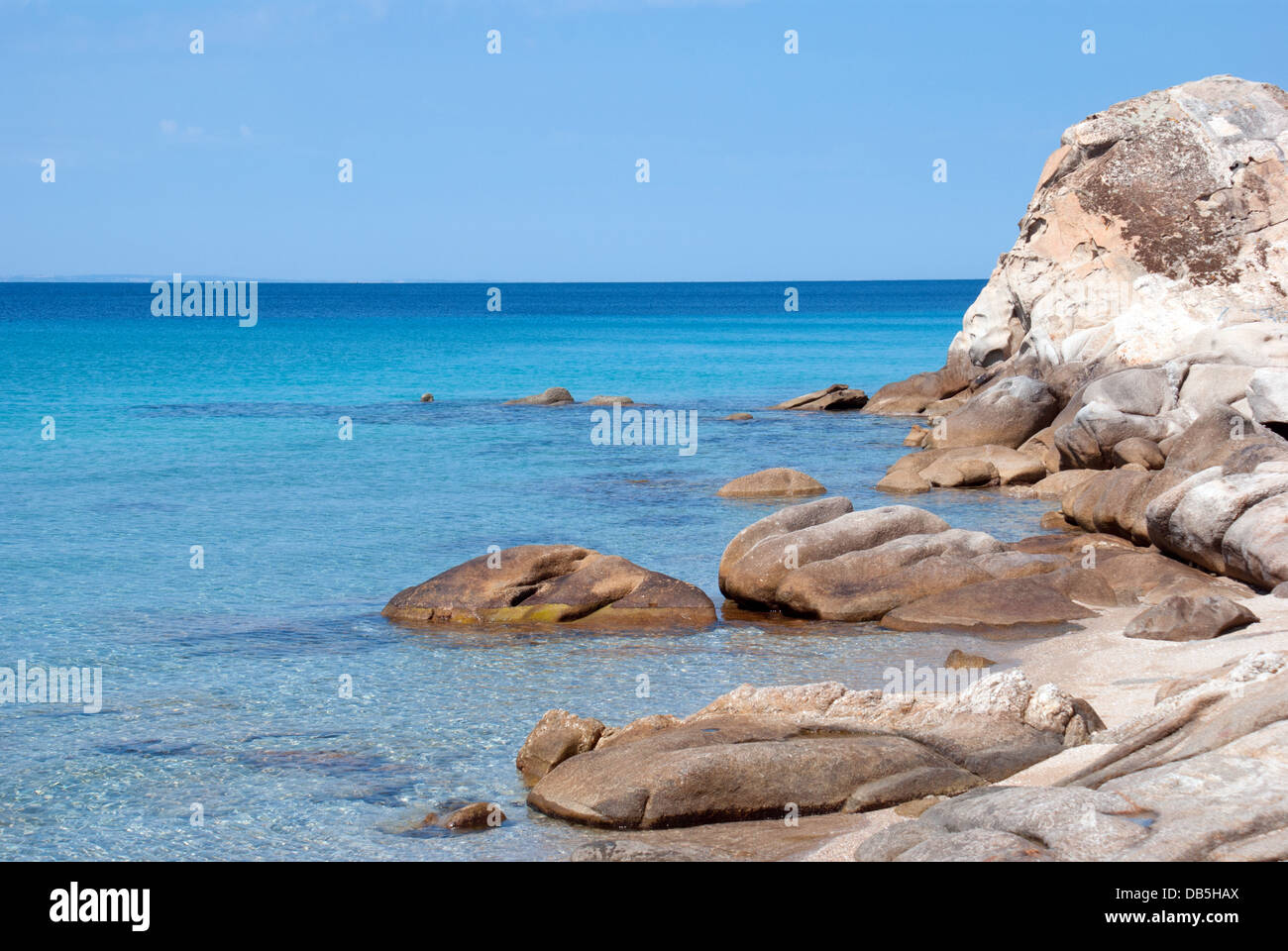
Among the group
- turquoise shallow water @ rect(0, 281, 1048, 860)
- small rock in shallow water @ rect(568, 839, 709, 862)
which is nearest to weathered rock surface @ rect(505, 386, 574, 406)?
turquoise shallow water @ rect(0, 281, 1048, 860)

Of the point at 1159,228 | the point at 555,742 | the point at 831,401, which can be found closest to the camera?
the point at 555,742

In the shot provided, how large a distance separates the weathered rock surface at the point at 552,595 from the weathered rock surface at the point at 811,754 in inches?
187

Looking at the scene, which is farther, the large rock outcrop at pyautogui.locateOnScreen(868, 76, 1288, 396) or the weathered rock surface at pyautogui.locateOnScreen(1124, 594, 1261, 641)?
the large rock outcrop at pyautogui.locateOnScreen(868, 76, 1288, 396)

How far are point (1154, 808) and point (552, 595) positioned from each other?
9884 mm

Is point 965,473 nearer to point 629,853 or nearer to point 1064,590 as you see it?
point 1064,590

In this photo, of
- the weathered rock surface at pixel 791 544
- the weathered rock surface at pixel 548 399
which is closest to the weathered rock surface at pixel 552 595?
the weathered rock surface at pixel 791 544

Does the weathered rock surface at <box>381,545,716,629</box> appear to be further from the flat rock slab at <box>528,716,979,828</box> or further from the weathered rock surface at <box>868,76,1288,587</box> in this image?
the weathered rock surface at <box>868,76,1288,587</box>

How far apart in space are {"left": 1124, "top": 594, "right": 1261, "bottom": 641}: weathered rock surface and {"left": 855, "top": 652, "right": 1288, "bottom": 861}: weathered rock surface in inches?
191

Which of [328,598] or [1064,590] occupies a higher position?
[1064,590]

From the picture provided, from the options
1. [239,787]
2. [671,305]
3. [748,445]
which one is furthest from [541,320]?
[239,787]

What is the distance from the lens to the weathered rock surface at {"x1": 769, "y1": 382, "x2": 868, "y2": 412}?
4138 cm

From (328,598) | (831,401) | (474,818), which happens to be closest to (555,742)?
(474,818)

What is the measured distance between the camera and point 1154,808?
6418mm

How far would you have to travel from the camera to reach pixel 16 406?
135 ft
